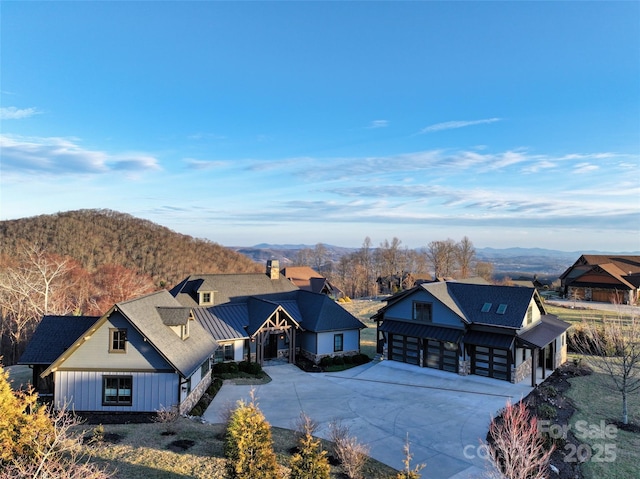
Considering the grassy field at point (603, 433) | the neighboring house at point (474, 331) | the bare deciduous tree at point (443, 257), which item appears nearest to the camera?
the grassy field at point (603, 433)

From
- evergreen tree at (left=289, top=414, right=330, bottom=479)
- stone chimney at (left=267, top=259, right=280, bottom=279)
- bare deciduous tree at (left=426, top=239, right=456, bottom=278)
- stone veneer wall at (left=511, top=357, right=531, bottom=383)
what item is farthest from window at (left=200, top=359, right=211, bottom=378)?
bare deciduous tree at (left=426, top=239, right=456, bottom=278)

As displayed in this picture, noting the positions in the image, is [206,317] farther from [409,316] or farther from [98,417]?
[409,316]

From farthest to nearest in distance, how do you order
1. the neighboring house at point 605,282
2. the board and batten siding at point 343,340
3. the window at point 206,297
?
the neighboring house at point 605,282
the window at point 206,297
the board and batten siding at point 343,340

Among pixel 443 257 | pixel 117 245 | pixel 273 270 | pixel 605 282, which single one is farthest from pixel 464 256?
pixel 117 245

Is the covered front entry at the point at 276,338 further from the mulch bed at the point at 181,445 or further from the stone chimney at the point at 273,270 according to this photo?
the mulch bed at the point at 181,445

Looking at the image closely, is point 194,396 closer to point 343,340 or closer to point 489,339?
point 343,340

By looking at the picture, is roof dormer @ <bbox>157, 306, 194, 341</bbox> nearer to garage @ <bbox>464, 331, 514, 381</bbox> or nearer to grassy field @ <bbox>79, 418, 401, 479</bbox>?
grassy field @ <bbox>79, 418, 401, 479</bbox>

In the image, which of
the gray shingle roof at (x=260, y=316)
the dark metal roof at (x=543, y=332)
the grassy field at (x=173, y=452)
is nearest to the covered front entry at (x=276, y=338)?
the gray shingle roof at (x=260, y=316)
